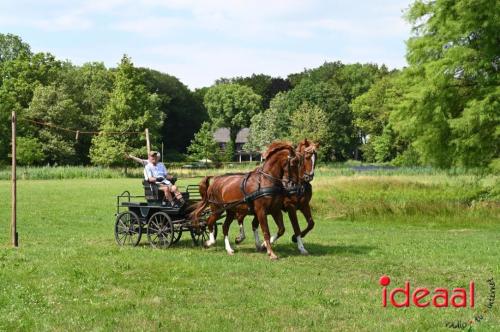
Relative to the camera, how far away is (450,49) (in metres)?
27.1

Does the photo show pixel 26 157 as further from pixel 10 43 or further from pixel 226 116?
pixel 226 116

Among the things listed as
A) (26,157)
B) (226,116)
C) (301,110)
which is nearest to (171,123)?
(226,116)

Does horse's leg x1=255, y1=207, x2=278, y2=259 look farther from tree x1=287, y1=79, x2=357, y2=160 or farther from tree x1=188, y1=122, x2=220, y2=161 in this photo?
tree x1=188, y1=122, x2=220, y2=161

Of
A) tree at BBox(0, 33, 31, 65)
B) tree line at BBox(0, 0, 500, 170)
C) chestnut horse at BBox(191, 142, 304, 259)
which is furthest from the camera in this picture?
tree at BBox(0, 33, 31, 65)

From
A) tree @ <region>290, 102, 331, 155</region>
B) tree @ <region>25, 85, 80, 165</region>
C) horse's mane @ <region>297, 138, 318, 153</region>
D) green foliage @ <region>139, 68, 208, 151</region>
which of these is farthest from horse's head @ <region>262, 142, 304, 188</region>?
green foliage @ <region>139, 68, 208, 151</region>

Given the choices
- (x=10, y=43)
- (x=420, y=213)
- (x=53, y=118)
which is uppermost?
(x=10, y=43)

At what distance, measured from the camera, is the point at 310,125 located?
7469 cm

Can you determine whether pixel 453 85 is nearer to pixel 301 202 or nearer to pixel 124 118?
pixel 301 202

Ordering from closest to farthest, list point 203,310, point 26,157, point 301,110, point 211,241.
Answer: point 203,310 < point 211,241 < point 26,157 < point 301,110

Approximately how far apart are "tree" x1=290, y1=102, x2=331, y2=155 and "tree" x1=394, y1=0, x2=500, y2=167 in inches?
1651

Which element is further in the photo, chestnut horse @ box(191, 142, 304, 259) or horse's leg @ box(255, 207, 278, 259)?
chestnut horse @ box(191, 142, 304, 259)

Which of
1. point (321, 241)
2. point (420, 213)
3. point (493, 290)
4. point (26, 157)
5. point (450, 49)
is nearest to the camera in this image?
point (493, 290)

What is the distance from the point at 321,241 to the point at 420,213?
9.94 metres

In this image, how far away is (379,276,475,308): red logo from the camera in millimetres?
8406
